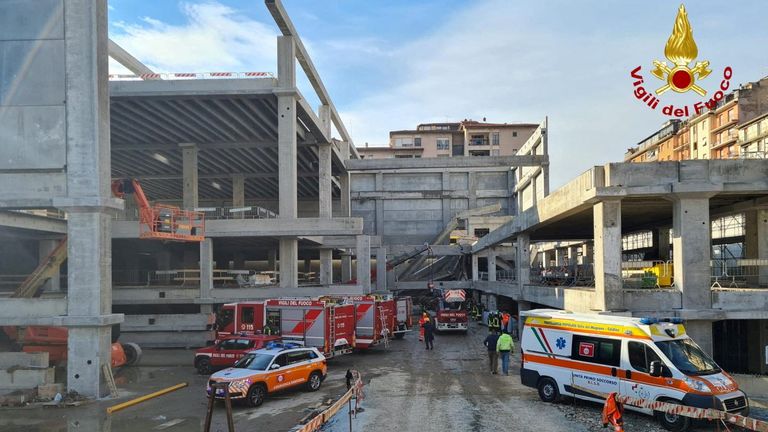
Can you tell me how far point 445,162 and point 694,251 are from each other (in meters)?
32.7

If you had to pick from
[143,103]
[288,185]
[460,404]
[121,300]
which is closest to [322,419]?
[460,404]

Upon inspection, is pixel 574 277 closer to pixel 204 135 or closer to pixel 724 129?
pixel 204 135

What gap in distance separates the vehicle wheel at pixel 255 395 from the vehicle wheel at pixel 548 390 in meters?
7.63

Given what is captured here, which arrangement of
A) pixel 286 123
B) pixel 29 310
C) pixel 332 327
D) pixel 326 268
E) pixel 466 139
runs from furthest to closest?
1. pixel 466 139
2. pixel 326 268
3. pixel 286 123
4. pixel 332 327
5. pixel 29 310

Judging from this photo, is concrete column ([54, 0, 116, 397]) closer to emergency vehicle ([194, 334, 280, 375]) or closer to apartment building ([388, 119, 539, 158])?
emergency vehicle ([194, 334, 280, 375])

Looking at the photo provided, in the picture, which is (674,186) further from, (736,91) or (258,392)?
(736,91)

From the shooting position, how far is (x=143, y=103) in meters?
33.9

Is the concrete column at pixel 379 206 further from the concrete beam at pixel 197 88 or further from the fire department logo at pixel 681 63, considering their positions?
the fire department logo at pixel 681 63

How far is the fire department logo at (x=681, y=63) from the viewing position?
67.6 ft

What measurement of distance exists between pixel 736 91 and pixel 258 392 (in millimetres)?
69598

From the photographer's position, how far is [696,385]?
465 inches

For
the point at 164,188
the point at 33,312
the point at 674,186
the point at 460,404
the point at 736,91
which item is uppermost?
the point at 736,91

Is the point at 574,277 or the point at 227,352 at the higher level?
the point at 574,277

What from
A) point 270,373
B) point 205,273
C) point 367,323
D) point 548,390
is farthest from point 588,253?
point 270,373
